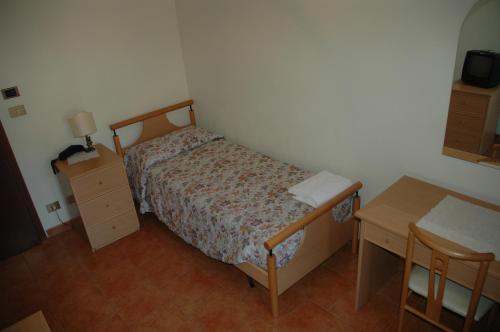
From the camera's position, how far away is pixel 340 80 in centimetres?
277

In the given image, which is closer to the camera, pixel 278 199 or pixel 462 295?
pixel 462 295

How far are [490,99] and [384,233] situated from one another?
3.12ft

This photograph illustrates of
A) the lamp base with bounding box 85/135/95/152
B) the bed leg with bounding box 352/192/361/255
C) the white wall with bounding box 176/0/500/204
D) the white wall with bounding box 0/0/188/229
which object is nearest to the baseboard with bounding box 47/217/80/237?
the white wall with bounding box 0/0/188/229

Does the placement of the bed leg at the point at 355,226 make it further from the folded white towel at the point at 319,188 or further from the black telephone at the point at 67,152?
the black telephone at the point at 67,152

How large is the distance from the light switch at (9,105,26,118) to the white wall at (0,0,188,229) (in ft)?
0.11

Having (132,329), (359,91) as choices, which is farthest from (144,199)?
(359,91)

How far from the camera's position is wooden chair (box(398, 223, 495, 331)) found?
1.73 m

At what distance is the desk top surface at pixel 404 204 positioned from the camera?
7.15ft

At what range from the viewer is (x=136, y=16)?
365 cm

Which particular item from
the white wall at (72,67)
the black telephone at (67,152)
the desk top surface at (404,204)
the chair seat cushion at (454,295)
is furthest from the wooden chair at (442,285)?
the white wall at (72,67)

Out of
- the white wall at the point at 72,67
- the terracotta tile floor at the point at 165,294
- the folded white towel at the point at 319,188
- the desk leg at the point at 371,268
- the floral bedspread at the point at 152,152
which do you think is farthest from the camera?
the floral bedspread at the point at 152,152

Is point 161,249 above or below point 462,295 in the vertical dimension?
below

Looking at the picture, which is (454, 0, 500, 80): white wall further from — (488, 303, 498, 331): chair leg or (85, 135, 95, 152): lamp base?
(85, 135, 95, 152): lamp base

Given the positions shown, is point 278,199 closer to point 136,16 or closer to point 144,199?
point 144,199
